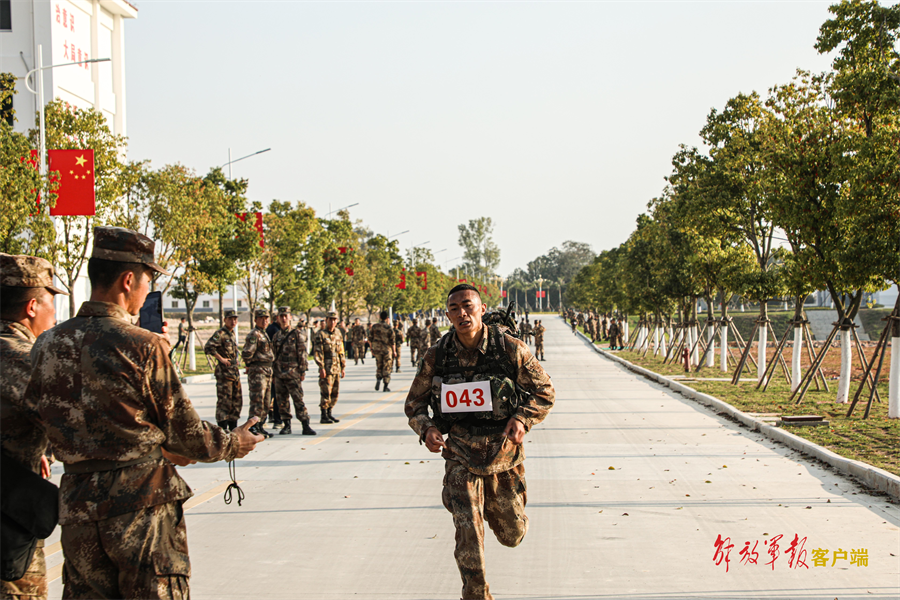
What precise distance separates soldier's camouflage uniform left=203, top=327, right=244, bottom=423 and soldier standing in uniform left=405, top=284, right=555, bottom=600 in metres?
8.17

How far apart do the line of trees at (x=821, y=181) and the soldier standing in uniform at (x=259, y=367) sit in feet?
29.7

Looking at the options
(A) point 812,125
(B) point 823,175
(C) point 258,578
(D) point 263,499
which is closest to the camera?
(C) point 258,578

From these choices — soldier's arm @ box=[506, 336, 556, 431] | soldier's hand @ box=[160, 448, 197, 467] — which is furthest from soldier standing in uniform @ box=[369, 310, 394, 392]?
soldier's hand @ box=[160, 448, 197, 467]

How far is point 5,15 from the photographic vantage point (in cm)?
3934

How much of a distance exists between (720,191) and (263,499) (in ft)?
56.2

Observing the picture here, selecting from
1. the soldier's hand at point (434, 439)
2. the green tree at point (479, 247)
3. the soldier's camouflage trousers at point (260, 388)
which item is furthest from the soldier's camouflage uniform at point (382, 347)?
the green tree at point (479, 247)

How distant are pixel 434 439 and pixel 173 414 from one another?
195 centimetres

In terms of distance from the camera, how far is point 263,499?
855cm

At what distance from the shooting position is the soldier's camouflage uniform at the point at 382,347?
69.8 feet

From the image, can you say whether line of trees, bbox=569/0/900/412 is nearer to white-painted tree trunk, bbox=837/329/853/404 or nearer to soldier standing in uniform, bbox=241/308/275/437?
white-painted tree trunk, bbox=837/329/853/404

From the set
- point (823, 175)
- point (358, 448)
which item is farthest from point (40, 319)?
point (823, 175)

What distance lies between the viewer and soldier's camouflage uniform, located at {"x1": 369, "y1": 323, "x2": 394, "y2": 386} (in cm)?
2127

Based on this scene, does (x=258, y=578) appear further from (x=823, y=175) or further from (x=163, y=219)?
(x=163, y=219)

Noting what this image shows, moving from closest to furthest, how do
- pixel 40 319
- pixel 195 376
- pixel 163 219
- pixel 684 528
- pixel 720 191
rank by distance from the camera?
pixel 40 319, pixel 684 528, pixel 720 191, pixel 195 376, pixel 163 219
